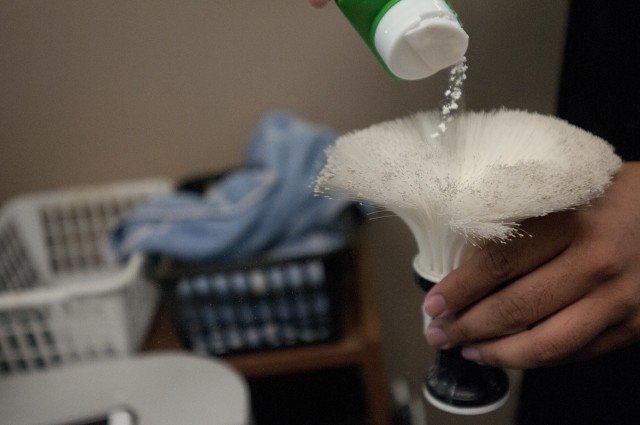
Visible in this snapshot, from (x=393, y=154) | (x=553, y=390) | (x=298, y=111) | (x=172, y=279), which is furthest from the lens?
(x=298, y=111)

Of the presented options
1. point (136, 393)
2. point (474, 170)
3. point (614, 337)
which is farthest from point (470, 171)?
point (136, 393)

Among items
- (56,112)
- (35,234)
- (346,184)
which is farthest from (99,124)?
(346,184)

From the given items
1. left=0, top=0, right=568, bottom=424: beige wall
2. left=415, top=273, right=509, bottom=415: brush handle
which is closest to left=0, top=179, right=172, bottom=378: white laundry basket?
left=0, top=0, right=568, bottom=424: beige wall

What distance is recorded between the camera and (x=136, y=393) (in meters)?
0.45

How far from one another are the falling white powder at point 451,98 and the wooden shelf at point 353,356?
0.94 feet

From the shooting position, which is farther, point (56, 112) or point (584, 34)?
point (56, 112)

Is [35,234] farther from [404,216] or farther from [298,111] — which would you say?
[404,216]

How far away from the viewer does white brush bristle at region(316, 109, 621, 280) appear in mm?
249

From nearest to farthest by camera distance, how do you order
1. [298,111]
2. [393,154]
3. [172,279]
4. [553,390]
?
[393,154] → [553,390] → [172,279] → [298,111]

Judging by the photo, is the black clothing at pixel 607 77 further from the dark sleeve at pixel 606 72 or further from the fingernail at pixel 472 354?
the fingernail at pixel 472 354

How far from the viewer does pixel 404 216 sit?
0.98ft

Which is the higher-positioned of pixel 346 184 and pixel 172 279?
pixel 346 184

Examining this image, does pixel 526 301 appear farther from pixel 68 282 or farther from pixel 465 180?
pixel 68 282

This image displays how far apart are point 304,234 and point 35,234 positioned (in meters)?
0.38
